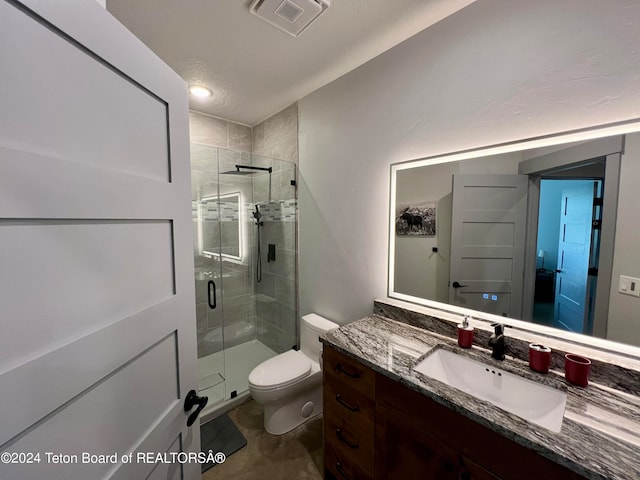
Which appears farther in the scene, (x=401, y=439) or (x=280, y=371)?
(x=280, y=371)

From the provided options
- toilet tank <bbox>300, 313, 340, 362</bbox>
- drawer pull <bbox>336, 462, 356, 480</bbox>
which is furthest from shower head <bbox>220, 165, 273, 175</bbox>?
drawer pull <bbox>336, 462, 356, 480</bbox>

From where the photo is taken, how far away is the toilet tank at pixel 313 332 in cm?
207

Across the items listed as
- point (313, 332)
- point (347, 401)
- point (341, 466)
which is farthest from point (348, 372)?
point (313, 332)

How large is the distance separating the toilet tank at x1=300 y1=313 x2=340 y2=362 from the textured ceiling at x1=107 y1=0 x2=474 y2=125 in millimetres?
1961

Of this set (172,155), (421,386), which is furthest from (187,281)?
(421,386)

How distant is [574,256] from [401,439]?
1.17 meters

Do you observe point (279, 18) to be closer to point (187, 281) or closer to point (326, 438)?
point (187, 281)

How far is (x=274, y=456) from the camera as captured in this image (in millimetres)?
1723

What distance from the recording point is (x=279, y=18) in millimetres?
1420

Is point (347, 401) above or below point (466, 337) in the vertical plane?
below

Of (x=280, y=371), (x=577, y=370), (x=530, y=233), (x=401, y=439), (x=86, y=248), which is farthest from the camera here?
(x=280, y=371)

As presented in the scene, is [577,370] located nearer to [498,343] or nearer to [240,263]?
[498,343]

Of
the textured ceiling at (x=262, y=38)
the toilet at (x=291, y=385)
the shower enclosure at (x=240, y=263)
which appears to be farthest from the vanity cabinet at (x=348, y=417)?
the textured ceiling at (x=262, y=38)

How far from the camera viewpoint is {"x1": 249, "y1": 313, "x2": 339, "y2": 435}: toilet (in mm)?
1778
